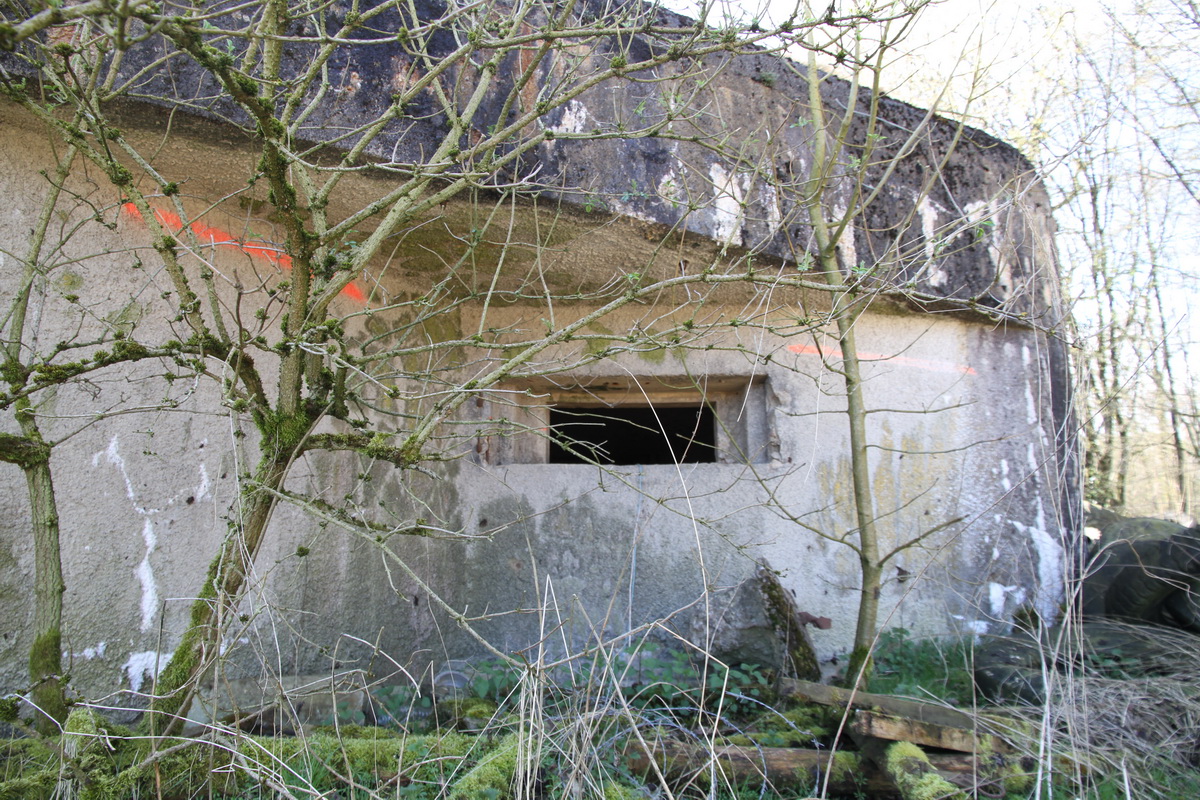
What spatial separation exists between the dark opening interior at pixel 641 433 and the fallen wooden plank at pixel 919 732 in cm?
180

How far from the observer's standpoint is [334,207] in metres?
2.77

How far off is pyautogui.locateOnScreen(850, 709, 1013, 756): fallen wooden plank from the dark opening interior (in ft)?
5.91

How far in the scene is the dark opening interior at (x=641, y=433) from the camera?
428 centimetres

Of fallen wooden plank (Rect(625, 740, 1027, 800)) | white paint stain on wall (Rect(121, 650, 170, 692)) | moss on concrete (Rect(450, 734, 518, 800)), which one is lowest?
fallen wooden plank (Rect(625, 740, 1027, 800))

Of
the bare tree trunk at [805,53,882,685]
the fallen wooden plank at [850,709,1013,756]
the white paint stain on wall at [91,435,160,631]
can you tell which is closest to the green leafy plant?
the bare tree trunk at [805,53,882,685]

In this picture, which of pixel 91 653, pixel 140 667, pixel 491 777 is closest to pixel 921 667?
pixel 491 777

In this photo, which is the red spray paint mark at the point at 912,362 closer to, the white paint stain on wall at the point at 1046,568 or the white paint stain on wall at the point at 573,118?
the white paint stain on wall at the point at 1046,568

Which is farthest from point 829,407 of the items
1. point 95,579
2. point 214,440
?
point 95,579

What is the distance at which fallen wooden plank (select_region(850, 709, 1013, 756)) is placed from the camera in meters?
2.09

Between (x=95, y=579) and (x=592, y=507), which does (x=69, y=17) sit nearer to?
(x=95, y=579)

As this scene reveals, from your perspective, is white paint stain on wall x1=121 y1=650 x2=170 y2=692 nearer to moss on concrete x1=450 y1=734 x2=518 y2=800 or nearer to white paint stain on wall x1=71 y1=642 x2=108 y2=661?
white paint stain on wall x1=71 y1=642 x2=108 y2=661

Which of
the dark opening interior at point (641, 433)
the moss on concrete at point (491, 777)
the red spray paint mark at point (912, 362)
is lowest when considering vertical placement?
the moss on concrete at point (491, 777)

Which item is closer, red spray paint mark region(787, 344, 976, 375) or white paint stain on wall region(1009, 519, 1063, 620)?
white paint stain on wall region(1009, 519, 1063, 620)

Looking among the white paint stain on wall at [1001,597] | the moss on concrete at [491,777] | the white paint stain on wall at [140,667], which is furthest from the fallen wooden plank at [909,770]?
the white paint stain on wall at [140,667]
